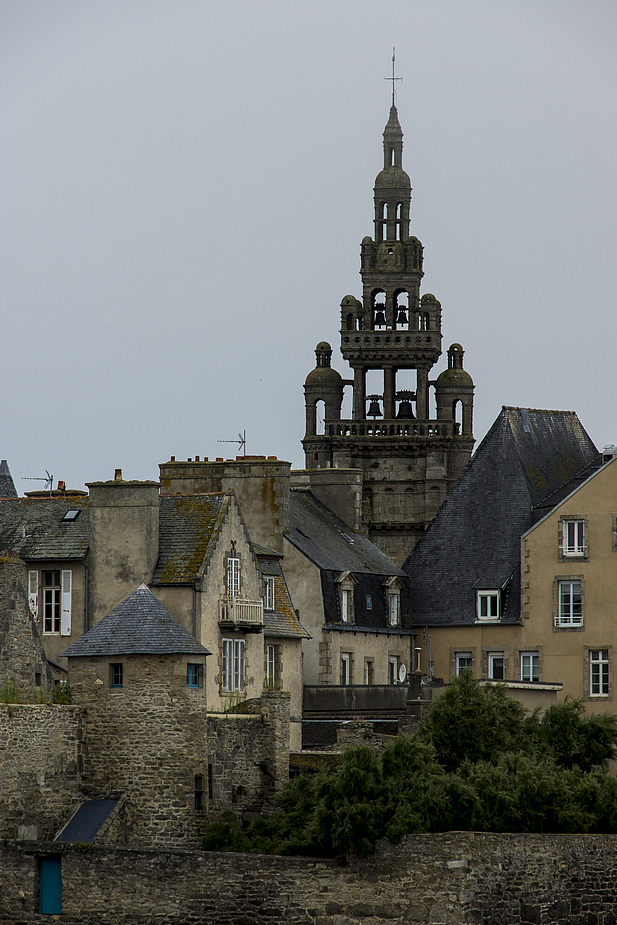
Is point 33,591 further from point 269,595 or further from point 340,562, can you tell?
point 340,562

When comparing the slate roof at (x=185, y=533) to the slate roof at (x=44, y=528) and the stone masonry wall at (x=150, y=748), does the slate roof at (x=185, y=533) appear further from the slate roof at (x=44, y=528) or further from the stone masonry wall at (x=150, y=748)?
the stone masonry wall at (x=150, y=748)

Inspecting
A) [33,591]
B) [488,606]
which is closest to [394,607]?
[488,606]

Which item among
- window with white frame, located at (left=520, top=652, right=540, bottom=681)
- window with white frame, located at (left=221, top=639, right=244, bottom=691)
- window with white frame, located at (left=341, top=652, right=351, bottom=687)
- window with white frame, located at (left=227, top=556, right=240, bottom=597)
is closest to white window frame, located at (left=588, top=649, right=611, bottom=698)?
window with white frame, located at (left=520, top=652, right=540, bottom=681)

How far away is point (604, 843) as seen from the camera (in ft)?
167

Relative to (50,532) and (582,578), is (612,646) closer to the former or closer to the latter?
(582,578)

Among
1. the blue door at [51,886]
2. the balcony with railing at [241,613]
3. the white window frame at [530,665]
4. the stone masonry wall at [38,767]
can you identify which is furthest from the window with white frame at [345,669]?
the blue door at [51,886]

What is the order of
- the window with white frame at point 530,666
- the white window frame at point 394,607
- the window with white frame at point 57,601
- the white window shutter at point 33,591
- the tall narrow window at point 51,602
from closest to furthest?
1. the window with white frame at point 57,601
2. the tall narrow window at point 51,602
3. the white window shutter at point 33,591
4. the window with white frame at point 530,666
5. the white window frame at point 394,607

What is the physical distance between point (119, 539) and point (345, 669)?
12.0 metres

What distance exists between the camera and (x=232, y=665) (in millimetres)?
58562

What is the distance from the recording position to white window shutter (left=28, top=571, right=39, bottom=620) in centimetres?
5806

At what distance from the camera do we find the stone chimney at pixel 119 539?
57438 millimetres

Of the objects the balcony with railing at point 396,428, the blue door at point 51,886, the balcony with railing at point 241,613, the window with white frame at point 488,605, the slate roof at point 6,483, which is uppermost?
the balcony with railing at point 396,428

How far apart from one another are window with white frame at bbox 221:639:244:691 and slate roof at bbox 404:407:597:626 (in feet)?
38.9

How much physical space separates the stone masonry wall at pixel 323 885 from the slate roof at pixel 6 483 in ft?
147
